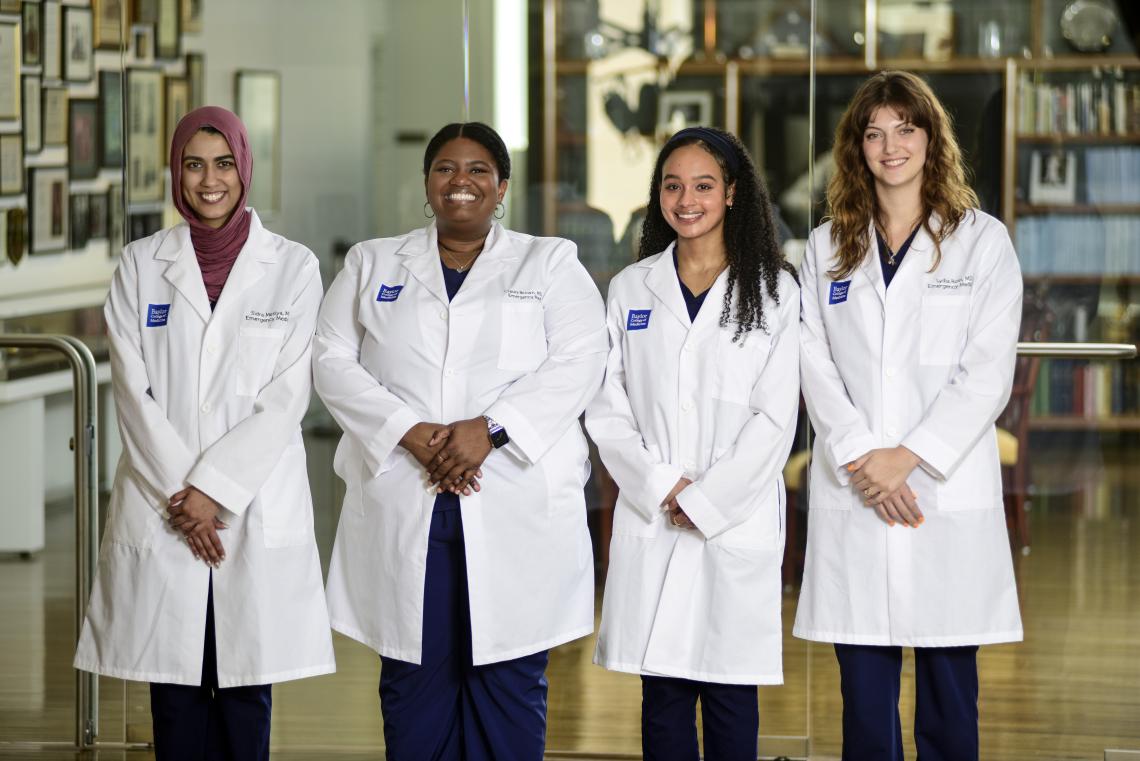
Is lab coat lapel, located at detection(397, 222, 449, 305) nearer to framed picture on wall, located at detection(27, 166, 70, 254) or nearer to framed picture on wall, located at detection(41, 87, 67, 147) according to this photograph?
framed picture on wall, located at detection(41, 87, 67, 147)

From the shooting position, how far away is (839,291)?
9.33 ft

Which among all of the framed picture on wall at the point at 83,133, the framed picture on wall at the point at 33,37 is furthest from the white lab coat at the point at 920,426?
the framed picture on wall at the point at 33,37

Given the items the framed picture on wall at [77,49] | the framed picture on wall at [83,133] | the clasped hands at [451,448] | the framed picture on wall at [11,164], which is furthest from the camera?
the framed picture on wall at [83,133]

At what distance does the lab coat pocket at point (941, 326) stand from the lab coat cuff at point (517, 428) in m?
0.80

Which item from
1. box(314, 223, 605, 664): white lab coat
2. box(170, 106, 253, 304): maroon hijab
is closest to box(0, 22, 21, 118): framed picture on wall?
box(170, 106, 253, 304): maroon hijab

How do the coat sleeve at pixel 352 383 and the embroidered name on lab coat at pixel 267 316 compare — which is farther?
the embroidered name on lab coat at pixel 267 316

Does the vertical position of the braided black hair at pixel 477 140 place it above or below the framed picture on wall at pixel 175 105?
below

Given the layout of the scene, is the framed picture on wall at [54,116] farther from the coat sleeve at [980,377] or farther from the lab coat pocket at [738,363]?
the coat sleeve at [980,377]

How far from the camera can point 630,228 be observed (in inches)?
155

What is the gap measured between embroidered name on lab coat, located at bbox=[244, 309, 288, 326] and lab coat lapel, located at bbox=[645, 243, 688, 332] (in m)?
0.77

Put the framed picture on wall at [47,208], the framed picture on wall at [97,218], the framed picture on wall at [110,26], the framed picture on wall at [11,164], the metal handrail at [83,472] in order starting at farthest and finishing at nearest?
the framed picture on wall at [97,218] → the framed picture on wall at [47,208] → the framed picture on wall at [11,164] → the framed picture on wall at [110,26] → the metal handrail at [83,472]

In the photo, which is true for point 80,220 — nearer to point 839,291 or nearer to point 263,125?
point 263,125

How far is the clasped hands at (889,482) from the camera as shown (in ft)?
8.98

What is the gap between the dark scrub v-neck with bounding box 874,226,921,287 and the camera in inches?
111
